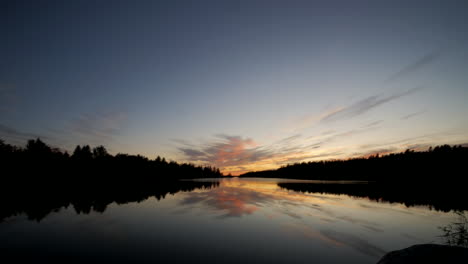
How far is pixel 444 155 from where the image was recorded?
116938 millimetres

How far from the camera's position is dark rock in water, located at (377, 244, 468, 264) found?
24.0ft

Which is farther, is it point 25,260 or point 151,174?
point 151,174

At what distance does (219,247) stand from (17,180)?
93.0 metres

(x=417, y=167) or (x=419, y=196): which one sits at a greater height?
(x=417, y=167)

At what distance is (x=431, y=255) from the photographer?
7852mm

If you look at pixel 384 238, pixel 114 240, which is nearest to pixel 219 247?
pixel 114 240

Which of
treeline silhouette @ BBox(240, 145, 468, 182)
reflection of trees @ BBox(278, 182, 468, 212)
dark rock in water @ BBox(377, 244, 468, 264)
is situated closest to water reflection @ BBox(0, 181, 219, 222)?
dark rock in water @ BBox(377, 244, 468, 264)

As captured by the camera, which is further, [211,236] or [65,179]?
[65,179]

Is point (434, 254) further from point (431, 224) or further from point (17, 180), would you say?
point (17, 180)

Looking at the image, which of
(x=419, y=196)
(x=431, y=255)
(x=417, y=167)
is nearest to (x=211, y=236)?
(x=431, y=255)

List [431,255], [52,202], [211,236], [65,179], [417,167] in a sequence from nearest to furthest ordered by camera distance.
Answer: [431,255]
[211,236]
[52,202]
[65,179]
[417,167]

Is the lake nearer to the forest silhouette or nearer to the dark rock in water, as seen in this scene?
the dark rock in water

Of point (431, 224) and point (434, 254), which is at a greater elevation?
point (434, 254)

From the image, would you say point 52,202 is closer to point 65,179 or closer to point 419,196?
point 65,179
